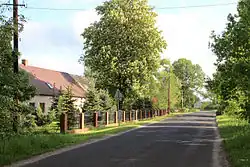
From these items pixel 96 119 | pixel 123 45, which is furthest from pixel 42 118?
pixel 123 45

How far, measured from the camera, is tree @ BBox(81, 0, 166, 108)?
45594 mm

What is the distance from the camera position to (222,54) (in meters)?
16.2

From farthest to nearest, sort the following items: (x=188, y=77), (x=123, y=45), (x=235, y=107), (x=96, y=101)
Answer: (x=188, y=77) < (x=123, y=45) < (x=96, y=101) < (x=235, y=107)

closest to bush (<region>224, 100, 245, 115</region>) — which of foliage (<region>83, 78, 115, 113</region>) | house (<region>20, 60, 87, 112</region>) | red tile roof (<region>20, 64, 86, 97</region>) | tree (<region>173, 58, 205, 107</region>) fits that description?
foliage (<region>83, 78, 115, 113</region>)

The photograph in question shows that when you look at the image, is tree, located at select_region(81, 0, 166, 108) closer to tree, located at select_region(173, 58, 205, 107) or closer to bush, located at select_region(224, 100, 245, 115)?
bush, located at select_region(224, 100, 245, 115)

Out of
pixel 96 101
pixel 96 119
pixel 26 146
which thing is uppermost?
pixel 96 101

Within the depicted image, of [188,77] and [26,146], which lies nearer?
[26,146]

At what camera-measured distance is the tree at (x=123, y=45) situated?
45594 millimetres

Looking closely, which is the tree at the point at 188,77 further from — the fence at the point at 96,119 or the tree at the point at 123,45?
the tree at the point at 123,45

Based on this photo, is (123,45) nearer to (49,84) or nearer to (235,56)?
(49,84)

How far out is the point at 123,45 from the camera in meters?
46.2

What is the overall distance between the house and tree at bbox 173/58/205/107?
2726 inches

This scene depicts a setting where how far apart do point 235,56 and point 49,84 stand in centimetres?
4517

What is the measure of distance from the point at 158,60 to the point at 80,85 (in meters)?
26.0
